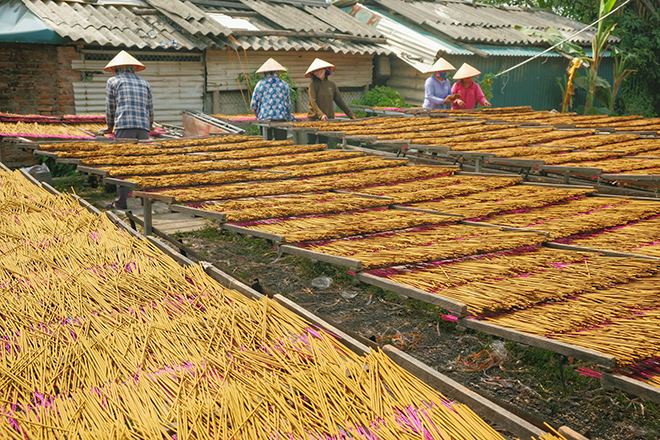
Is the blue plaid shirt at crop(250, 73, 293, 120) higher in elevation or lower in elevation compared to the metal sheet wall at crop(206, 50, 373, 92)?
lower

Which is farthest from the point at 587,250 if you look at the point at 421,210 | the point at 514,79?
the point at 514,79

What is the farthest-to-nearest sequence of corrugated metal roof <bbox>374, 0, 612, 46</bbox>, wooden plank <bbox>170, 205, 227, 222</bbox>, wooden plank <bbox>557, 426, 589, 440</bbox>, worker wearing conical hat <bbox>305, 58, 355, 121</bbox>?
corrugated metal roof <bbox>374, 0, 612, 46</bbox>, worker wearing conical hat <bbox>305, 58, 355, 121</bbox>, wooden plank <bbox>170, 205, 227, 222</bbox>, wooden plank <bbox>557, 426, 589, 440</bbox>

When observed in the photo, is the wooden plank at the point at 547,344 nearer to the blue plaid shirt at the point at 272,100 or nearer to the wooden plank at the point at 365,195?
the wooden plank at the point at 365,195

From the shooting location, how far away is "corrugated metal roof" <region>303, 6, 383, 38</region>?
16.5 metres

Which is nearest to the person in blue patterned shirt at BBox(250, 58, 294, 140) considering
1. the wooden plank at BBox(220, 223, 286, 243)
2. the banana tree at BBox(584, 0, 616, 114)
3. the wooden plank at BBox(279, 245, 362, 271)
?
the wooden plank at BBox(220, 223, 286, 243)

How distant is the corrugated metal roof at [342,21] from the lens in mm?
16531

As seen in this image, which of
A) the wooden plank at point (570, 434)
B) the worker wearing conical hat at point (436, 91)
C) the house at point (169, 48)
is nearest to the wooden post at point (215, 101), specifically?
the house at point (169, 48)

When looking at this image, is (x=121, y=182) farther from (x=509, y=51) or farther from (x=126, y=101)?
(x=509, y=51)

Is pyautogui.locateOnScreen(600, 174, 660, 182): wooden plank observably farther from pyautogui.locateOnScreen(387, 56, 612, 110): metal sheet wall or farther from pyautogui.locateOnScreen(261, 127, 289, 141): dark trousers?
pyautogui.locateOnScreen(387, 56, 612, 110): metal sheet wall

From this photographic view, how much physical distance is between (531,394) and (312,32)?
1270 cm

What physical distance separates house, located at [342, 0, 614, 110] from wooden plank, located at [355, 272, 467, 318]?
13.3 m

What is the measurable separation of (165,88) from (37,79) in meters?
2.69

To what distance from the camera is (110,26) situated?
1266cm

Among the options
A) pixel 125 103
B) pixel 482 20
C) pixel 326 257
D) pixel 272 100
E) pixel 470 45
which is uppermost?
pixel 482 20
